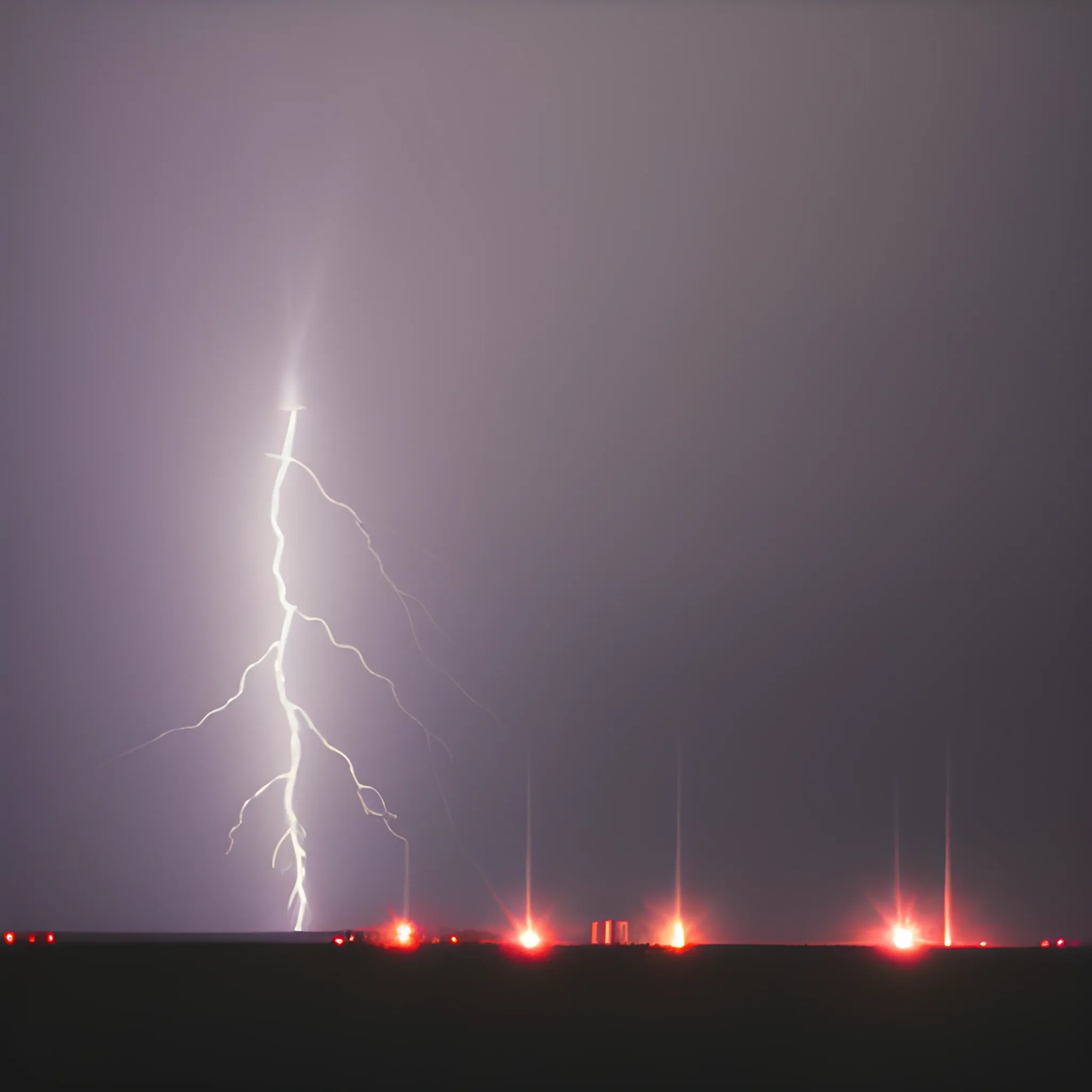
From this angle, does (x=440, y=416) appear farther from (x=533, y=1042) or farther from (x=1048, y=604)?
(x=1048, y=604)

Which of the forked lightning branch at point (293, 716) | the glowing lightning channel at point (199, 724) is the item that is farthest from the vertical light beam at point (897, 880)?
the glowing lightning channel at point (199, 724)

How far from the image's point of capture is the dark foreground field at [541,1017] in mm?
1818

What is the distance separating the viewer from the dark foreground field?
1.82 metres

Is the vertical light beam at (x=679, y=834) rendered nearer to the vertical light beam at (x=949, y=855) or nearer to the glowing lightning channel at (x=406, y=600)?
the glowing lightning channel at (x=406, y=600)

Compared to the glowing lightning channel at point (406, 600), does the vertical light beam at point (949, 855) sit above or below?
below

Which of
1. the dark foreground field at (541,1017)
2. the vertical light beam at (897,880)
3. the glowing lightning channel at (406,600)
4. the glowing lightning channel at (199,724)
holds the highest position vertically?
the glowing lightning channel at (406,600)

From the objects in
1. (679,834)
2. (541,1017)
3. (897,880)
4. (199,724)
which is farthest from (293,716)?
(897,880)

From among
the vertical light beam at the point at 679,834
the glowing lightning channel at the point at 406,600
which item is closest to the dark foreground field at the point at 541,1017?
the vertical light beam at the point at 679,834

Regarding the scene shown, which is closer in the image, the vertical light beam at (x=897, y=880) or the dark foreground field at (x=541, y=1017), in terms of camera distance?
the dark foreground field at (x=541, y=1017)

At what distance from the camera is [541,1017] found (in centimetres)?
188

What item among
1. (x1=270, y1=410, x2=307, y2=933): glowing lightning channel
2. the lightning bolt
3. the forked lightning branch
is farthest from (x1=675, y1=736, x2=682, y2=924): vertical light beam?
(x1=270, y1=410, x2=307, y2=933): glowing lightning channel

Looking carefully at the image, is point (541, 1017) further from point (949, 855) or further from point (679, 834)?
point (949, 855)

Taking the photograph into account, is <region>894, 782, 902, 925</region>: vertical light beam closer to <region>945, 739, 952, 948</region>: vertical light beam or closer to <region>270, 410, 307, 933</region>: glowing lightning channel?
<region>945, 739, 952, 948</region>: vertical light beam

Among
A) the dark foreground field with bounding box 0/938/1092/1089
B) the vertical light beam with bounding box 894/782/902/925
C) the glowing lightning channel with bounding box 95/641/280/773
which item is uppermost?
the glowing lightning channel with bounding box 95/641/280/773
